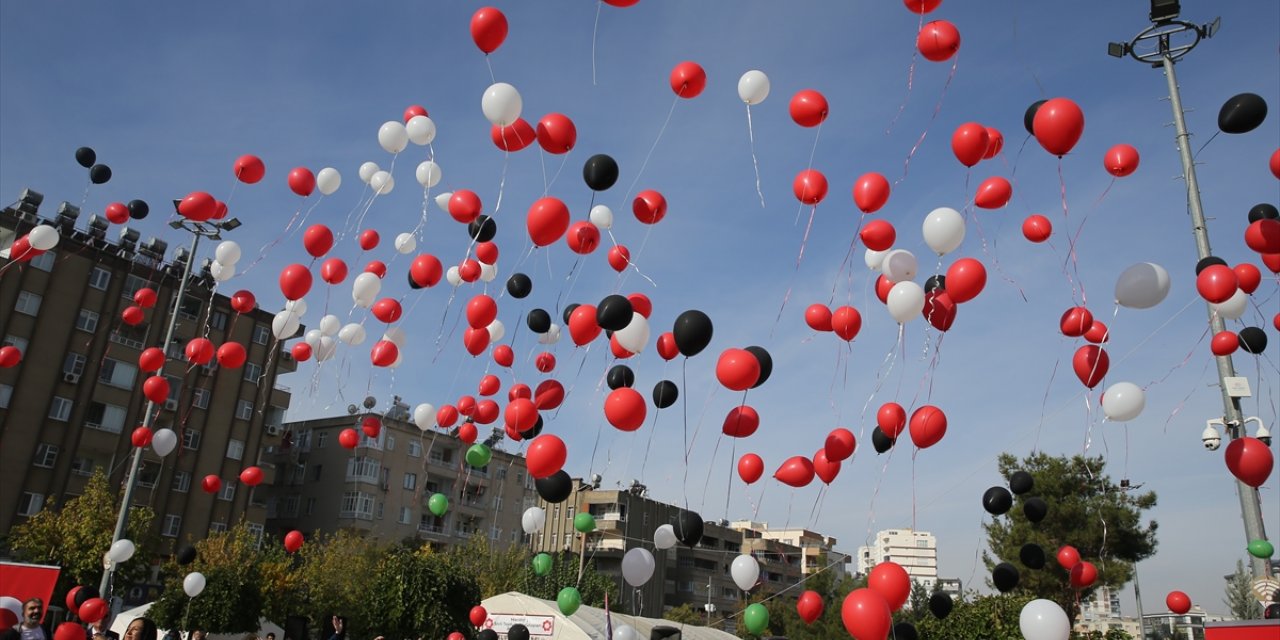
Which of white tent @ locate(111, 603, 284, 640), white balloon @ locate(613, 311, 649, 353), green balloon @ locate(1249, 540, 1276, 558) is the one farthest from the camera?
white tent @ locate(111, 603, 284, 640)

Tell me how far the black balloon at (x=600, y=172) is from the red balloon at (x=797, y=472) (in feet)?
12.3

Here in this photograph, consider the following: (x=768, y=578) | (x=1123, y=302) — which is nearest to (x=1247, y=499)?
(x=1123, y=302)

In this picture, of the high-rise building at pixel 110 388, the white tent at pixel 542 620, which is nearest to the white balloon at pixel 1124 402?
the white tent at pixel 542 620

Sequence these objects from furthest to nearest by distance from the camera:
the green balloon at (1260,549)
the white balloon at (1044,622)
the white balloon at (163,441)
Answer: the white balloon at (163,441)
the green balloon at (1260,549)
the white balloon at (1044,622)

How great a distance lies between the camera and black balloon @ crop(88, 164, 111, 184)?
13047mm

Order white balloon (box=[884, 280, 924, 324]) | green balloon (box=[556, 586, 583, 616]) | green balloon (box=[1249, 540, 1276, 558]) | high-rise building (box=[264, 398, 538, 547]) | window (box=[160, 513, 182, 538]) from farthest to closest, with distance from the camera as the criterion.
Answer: high-rise building (box=[264, 398, 538, 547]) < window (box=[160, 513, 182, 538]) < green balloon (box=[556, 586, 583, 616]) < white balloon (box=[884, 280, 924, 324]) < green balloon (box=[1249, 540, 1276, 558])

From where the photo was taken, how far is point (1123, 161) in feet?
27.1

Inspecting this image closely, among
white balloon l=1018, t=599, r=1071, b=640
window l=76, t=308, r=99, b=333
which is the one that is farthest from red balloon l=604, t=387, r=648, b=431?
window l=76, t=308, r=99, b=333

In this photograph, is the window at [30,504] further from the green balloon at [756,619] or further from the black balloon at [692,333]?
the black balloon at [692,333]

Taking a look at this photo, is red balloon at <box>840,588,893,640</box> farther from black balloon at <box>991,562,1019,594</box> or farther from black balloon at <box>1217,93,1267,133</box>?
black balloon at <box>1217,93,1267,133</box>

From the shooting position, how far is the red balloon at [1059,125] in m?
7.12

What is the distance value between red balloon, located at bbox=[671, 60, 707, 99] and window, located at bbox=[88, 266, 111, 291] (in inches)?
1303

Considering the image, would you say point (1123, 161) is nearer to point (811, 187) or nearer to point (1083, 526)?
point (811, 187)

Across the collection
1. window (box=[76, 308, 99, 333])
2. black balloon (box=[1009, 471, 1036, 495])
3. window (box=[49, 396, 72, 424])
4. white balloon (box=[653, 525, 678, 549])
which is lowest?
white balloon (box=[653, 525, 678, 549])
